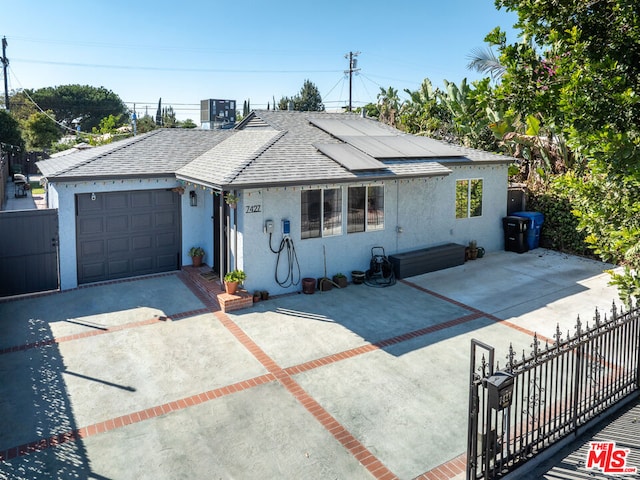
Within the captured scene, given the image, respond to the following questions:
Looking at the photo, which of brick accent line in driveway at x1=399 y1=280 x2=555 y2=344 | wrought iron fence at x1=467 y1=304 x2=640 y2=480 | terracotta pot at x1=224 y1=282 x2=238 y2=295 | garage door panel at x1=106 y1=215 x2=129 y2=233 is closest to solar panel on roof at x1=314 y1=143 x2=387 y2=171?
brick accent line in driveway at x1=399 y1=280 x2=555 y2=344

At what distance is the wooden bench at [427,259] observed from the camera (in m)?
13.4

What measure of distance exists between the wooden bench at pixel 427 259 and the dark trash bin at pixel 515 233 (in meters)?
2.77

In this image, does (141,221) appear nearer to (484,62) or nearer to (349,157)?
(349,157)

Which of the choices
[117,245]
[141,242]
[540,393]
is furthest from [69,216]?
[540,393]

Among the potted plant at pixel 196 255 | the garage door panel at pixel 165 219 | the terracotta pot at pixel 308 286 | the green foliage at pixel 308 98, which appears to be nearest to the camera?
the terracotta pot at pixel 308 286

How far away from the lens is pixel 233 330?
383 inches

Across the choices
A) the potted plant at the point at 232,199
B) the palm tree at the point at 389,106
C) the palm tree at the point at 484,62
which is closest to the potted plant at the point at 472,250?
the potted plant at the point at 232,199

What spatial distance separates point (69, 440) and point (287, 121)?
40.6ft

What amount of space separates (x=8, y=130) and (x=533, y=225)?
4105 cm

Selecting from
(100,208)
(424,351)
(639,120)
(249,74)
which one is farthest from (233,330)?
(249,74)

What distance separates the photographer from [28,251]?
37.8ft

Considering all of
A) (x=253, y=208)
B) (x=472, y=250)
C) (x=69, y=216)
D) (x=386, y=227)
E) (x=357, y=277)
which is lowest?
(x=357, y=277)

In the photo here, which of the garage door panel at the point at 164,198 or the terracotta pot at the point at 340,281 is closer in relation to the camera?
the terracotta pot at the point at 340,281

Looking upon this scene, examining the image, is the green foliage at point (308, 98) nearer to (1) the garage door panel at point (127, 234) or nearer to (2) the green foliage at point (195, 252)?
(2) the green foliage at point (195, 252)
